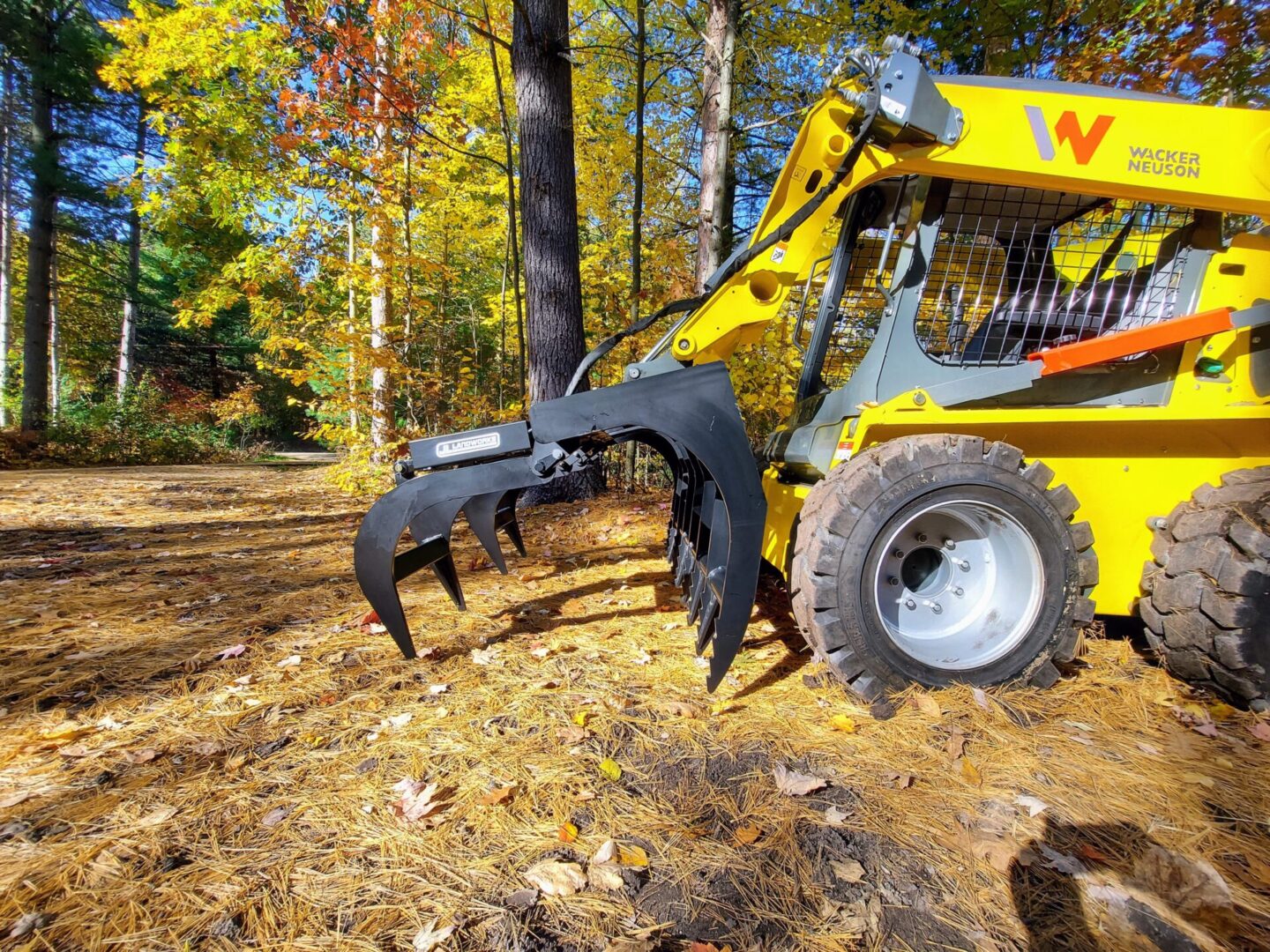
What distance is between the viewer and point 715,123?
6152mm

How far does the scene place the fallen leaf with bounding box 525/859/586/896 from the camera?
4.43 feet

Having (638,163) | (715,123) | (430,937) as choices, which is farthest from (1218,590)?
(638,163)

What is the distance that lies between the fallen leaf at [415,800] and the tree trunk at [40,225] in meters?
15.8

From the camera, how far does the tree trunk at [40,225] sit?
1181 centimetres

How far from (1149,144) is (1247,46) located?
8.51 meters

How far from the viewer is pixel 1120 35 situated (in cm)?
798

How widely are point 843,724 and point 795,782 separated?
430 millimetres

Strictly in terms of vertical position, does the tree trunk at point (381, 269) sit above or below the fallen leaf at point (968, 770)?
above

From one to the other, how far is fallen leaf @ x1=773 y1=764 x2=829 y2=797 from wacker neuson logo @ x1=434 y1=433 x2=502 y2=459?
159 cm

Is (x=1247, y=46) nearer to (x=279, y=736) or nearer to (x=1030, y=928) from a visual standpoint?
(x=1030, y=928)

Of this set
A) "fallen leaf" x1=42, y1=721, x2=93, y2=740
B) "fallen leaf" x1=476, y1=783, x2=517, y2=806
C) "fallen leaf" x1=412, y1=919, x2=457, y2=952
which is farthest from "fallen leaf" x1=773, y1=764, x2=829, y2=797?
"fallen leaf" x1=42, y1=721, x2=93, y2=740

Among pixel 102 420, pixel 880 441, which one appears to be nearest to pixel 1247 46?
pixel 880 441

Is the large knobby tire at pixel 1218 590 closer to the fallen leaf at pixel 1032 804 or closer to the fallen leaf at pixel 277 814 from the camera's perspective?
the fallen leaf at pixel 1032 804

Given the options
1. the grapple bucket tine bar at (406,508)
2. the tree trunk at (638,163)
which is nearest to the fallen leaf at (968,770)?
the grapple bucket tine bar at (406,508)
